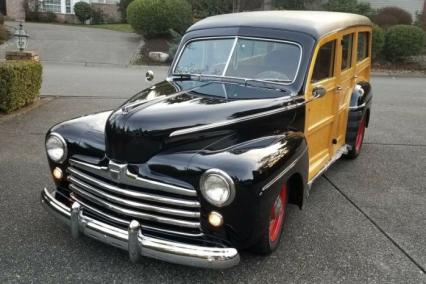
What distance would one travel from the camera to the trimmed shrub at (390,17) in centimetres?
2123

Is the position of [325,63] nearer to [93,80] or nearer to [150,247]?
[150,247]

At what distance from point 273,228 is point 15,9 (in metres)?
26.6

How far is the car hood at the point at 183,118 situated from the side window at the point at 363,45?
7.79 ft

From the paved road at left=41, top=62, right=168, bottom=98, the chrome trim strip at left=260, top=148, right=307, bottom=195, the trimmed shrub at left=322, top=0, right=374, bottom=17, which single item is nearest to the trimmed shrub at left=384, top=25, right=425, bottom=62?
the trimmed shrub at left=322, top=0, right=374, bottom=17

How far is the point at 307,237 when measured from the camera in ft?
12.8

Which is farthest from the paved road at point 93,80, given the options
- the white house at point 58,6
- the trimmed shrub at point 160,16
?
the white house at point 58,6

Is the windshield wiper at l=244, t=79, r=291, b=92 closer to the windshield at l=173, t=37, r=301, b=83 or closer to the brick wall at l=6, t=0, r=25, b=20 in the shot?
the windshield at l=173, t=37, r=301, b=83

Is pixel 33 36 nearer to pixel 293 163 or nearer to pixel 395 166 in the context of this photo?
pixel 395 166

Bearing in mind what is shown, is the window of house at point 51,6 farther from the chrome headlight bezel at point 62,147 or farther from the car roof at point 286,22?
the chrome headlight bezel at point 62,147

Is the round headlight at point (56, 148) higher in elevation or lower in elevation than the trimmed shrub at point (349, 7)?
lower

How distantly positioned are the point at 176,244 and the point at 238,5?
816 inches

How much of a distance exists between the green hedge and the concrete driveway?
794cm

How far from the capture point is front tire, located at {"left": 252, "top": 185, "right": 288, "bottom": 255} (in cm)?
324

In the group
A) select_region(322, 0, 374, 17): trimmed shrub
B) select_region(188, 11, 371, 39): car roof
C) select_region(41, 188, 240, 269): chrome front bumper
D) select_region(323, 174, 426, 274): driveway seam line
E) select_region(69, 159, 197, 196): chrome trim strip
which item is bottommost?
select_region(323, 174, 426, 274): driveway seam line
